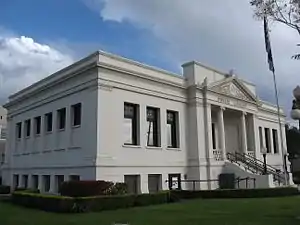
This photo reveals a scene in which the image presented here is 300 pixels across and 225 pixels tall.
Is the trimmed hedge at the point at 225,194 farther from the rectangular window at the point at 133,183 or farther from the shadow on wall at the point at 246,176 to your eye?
the shadow on wall at the point at 246,176

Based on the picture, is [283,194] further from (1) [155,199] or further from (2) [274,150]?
(2) [274,150]

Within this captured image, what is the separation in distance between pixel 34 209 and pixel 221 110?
58.2 feet

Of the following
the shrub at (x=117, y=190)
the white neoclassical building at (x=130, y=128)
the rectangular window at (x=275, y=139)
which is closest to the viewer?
the shrub at (x=117, y=190)

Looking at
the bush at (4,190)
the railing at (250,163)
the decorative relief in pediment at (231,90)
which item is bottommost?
the bush at (4,190)

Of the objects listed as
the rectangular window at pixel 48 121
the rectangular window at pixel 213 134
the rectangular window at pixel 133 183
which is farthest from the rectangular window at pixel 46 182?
the rectangular window at pixel 213 134

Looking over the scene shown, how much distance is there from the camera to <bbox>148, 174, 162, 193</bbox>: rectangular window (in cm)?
2477

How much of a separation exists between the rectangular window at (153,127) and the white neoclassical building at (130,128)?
0.07 metres

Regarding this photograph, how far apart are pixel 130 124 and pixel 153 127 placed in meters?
2.40

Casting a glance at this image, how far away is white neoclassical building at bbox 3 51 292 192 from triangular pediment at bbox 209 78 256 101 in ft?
0.29

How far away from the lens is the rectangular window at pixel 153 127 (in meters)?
25.6

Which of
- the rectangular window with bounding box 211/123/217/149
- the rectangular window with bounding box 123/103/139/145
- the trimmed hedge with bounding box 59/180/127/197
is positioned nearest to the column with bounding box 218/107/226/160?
the rectangular window with bounding box 211/123/217/149

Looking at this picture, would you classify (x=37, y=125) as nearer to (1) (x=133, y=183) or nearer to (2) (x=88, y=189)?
(1) (x=133, y=183)

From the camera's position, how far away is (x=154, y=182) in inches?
990

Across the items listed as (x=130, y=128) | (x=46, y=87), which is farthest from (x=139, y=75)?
(x=46, y=87)
